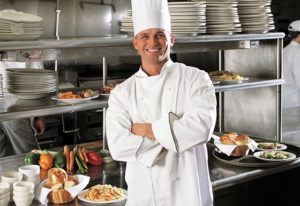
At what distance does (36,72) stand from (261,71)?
5.18 feet

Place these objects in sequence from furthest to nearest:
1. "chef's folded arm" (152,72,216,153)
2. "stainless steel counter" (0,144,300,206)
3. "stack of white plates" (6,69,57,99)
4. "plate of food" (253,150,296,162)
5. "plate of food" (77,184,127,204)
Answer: "plate of food" (253,150,296,162), "stainless steel counter" (0,144,300,206), "stack of white plates" (6,69,57,99), "plate of food" (77,184,127,204), "chef's folded arm" (152,72,216,153)

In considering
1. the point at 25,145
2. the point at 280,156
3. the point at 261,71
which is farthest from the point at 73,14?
the point at 280,156

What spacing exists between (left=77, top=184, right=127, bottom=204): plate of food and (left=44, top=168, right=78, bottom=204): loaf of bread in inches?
2.7

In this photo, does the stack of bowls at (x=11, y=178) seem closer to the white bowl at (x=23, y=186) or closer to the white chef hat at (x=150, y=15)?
the white bowl at (x=23, y=186)

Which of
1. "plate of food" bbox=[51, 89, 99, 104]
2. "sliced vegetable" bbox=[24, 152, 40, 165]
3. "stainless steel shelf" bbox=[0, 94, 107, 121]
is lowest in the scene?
"sliced vegetable" bbox=[24, 152, 40, 165]

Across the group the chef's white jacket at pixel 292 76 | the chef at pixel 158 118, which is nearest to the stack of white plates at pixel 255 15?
the chef at pixel 158 118

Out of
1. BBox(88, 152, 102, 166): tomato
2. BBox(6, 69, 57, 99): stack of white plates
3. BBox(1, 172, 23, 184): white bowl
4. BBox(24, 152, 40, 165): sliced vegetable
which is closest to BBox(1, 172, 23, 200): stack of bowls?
BBox(1, 172, 23, 184): white bowl

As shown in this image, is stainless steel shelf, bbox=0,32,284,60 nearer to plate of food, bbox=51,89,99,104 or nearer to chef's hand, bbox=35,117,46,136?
plate of food, bbox=51,89,99,104

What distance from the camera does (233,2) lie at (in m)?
2.71

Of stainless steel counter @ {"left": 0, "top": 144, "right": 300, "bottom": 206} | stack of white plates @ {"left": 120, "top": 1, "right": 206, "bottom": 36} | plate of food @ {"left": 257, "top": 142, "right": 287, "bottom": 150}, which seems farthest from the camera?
plate of food @ {"left": 257, "top": 142, "right": 287, "bottom": 150}

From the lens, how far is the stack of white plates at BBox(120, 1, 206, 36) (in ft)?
8.16

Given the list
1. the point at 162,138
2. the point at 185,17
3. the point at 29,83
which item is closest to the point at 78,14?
the point at 185,17

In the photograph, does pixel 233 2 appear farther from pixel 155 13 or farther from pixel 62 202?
pixel 62 202

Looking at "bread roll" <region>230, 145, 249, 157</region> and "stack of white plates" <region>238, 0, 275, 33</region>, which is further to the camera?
"stack of white plates" <region>238, 0, 275, 33</region>
